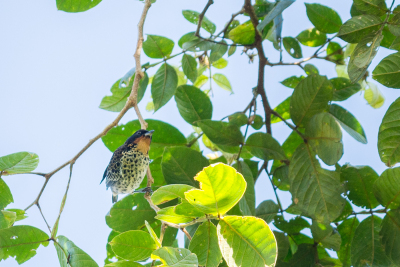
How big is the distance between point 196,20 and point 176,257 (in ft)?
6.41

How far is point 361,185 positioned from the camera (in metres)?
1.92

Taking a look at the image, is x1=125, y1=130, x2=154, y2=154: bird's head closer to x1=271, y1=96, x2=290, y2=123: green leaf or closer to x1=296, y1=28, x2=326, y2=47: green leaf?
x1=271, y1=96, x2=290, y2=123: green leaf

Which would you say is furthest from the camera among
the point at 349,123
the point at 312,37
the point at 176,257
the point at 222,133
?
the point at 312,37

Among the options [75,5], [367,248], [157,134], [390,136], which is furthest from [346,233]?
[75,5]

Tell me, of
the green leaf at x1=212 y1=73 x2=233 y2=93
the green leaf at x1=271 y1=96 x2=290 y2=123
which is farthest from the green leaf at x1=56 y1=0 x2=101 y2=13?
the green leaf at x1=271 y1=96 x2=290 y2=123

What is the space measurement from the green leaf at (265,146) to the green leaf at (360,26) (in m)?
0.61

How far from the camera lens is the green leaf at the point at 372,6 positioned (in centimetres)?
167

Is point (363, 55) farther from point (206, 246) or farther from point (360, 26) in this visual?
point (206, 246)

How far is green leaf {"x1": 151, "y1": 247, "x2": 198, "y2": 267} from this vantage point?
998mm

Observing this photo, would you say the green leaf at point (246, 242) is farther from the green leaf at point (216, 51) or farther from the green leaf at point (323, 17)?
the green leaf at point (323, 17)

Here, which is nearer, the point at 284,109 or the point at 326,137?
the point at 326,137

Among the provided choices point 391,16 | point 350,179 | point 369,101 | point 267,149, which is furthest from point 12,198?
point 369,101

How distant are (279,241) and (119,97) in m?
1.38

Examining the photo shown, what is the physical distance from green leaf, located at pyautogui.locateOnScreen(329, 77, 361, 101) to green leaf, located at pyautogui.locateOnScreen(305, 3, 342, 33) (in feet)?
1.06
